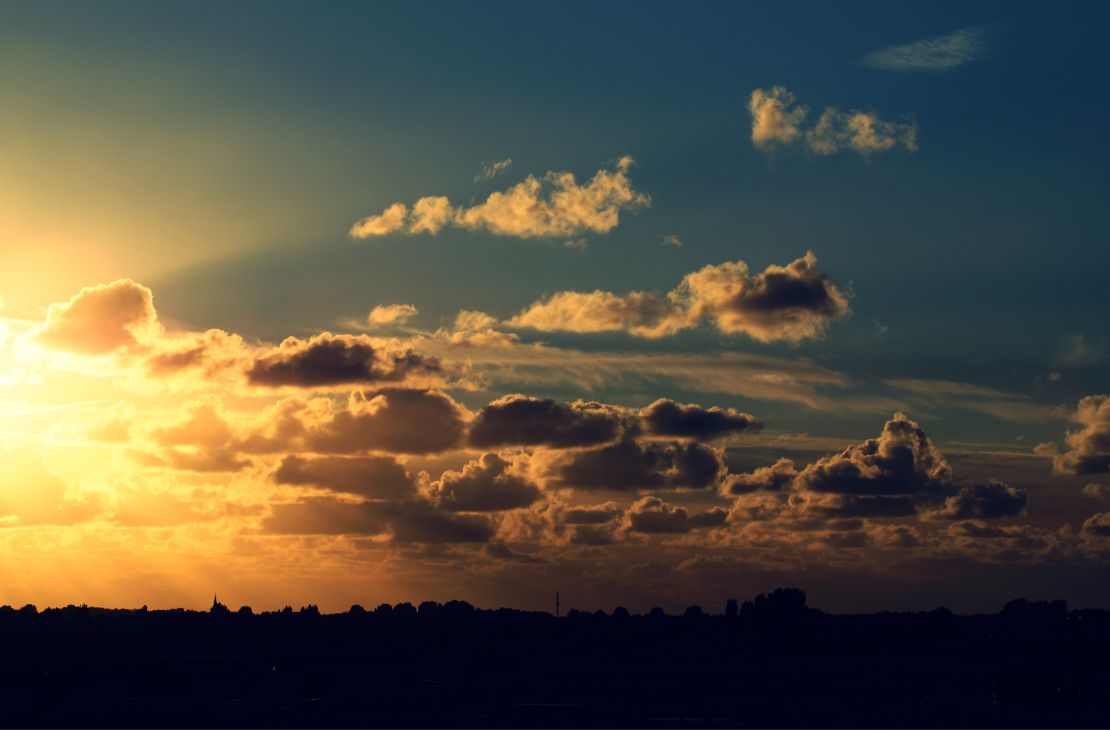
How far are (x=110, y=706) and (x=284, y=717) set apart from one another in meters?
33.3

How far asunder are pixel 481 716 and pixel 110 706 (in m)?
57.6

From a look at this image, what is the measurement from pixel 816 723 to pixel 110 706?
332 feet

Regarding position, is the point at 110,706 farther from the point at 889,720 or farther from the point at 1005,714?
the point at 1005,714

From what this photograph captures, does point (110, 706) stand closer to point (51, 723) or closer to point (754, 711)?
point (51, 723)

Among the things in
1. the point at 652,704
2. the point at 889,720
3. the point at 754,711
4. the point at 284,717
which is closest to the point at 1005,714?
the point at 889,720

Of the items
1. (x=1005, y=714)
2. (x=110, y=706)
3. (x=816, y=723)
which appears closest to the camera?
(x=816, y=723)

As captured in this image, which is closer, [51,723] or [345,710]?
[51,723]

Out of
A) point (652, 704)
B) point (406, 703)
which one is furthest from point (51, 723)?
point (652, 704)

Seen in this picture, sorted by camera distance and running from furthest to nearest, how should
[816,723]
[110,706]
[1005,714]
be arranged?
[110,706], [1005,714], [816,723]

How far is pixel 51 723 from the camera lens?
6634 inches

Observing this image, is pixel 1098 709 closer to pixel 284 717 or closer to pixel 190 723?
pixel 284 717

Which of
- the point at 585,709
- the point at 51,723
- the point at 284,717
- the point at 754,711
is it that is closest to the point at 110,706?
the point at 51,723

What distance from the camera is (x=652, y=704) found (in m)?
196

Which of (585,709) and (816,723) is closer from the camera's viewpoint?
(816,723)
